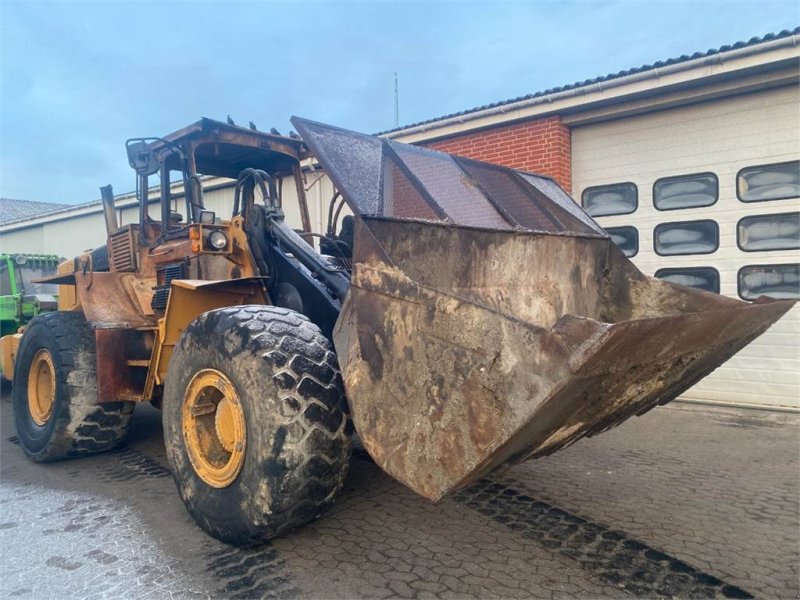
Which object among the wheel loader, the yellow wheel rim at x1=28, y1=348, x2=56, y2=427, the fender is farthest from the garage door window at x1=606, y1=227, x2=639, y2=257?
the yellow wheel rim at x1=28, y1=348, x2=56, y2=427

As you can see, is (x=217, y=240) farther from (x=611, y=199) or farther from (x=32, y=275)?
(x=32, y=275)

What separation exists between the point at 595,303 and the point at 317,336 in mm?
2008

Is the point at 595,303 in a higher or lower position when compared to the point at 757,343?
higher

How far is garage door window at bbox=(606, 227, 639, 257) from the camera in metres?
8.16

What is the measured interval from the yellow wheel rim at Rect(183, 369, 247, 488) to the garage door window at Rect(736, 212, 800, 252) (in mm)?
6555

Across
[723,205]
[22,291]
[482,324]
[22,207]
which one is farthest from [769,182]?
[22,207]

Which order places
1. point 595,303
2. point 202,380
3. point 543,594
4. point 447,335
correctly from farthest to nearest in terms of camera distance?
1. point 595,303
2. point 202,380
3. point 543,594
4. point 447,335

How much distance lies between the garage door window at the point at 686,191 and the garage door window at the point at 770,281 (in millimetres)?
985

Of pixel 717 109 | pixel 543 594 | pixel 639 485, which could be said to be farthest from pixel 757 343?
pixel 543 594

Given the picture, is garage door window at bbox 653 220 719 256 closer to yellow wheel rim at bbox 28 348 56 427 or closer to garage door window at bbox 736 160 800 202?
garage door window at bbox 736 160 800 202

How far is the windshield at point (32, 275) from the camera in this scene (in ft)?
32.6

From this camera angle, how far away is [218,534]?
3281mm

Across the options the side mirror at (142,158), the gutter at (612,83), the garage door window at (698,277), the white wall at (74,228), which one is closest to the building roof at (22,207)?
the white wall at (74,228)

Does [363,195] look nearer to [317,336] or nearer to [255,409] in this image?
[317,336]
